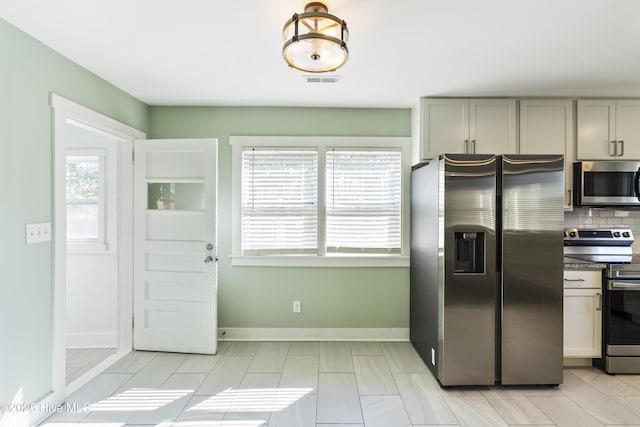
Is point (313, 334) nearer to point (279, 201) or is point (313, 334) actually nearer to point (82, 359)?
point (279, 201)

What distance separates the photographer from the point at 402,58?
7.98ft

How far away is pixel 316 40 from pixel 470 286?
2.01m

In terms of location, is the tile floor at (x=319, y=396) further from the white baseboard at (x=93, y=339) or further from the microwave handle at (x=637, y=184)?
the microwave handle at (x=637, y=184)

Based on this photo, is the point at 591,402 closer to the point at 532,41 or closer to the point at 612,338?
the point at 612,338

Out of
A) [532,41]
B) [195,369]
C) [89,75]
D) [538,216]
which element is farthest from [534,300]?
[89,75]

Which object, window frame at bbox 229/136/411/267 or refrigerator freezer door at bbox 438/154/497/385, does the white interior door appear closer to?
window frame at bbox 229/136/411/267

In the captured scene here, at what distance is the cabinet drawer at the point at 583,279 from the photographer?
290cm

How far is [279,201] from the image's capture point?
355cm

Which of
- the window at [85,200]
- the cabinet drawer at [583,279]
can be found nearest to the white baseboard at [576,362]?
the cabinet drawer at [583,279]

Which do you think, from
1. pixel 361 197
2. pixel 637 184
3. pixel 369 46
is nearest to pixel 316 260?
pixel 361 197

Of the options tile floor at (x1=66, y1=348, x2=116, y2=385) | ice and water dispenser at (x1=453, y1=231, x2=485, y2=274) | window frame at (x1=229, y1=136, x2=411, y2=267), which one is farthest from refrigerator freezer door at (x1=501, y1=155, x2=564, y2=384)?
tile floor at (x1=66, y1=348, x2=116, y2=385)

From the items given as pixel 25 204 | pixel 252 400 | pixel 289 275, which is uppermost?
pixel 25 204

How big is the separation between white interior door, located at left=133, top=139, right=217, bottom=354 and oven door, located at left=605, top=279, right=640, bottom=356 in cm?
336

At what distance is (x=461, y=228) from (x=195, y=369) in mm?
2447
